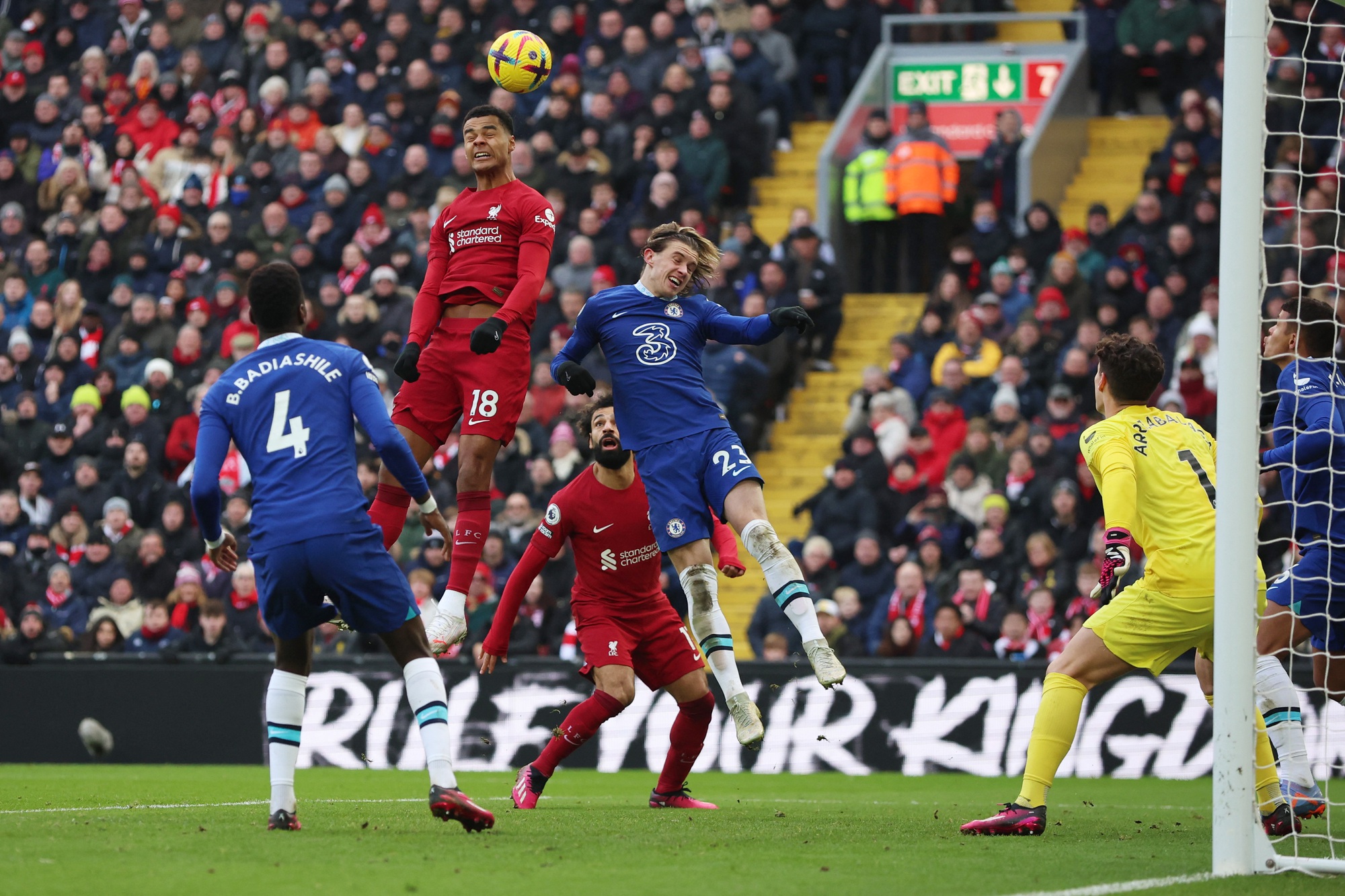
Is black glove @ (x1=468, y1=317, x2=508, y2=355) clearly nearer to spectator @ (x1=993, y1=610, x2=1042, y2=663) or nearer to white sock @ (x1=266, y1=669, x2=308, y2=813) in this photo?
white sock @ (x1=266, y1=669, x2=308, y2=813)

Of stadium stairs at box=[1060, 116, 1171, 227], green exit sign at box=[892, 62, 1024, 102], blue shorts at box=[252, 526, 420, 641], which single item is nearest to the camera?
blue shorts at box=[252, 526, 420, 641]

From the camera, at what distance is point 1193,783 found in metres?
13.0

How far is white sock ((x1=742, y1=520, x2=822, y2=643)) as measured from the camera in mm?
8695

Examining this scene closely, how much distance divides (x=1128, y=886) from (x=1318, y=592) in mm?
3267

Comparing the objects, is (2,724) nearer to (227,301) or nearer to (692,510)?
(227,301)

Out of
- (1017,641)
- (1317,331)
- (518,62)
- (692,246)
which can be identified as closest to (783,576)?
(692,246)

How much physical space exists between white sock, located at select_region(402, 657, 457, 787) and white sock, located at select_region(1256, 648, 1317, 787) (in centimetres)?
404

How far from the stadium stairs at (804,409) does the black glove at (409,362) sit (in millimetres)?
7613

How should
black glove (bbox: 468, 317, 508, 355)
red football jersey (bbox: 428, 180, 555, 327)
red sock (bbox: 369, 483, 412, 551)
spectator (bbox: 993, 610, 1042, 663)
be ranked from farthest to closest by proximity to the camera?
spectator (bbox: 993, 610, 1042, 663), red sock (bbox: 369, 483, 412, 551), red football jersey (bbox: 428, 180, 555, 327), black glove (bbox: 468, 317, 508, 355)

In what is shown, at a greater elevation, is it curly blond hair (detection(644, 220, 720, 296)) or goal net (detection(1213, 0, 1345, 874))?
curly blond hair (detection(644, 220, 720, 296))

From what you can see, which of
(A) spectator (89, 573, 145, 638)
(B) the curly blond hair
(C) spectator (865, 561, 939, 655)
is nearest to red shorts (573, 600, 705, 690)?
(B) the curly blond hair

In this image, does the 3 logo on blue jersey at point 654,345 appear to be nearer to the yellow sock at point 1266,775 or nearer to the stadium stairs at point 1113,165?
the yellow sock at point 1266,775

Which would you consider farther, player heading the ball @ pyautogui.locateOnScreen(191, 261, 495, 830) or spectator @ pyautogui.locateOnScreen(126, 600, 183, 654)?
spectator @ pyautogui.locateOnScreen(126, 600, 183, 654)

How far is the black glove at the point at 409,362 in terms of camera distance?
9316 millimetres
